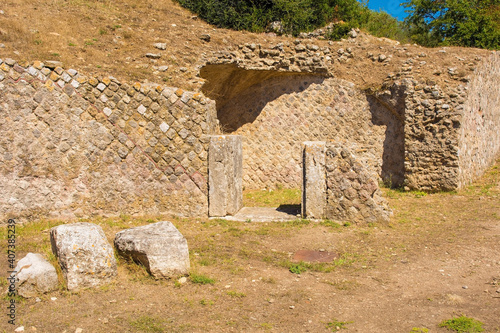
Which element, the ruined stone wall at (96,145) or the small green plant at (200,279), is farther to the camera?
the ruined stone wall at (96,145)

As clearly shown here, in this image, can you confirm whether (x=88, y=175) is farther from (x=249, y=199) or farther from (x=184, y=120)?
(x=249, y=199)

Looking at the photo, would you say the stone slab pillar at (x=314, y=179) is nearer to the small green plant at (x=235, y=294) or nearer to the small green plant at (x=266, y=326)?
the small green plant at (x=235, y=294)

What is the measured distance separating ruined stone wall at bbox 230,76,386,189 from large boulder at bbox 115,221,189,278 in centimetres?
735

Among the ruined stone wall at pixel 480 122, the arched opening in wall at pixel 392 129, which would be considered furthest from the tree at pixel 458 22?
the arched opening in wall at pixel 392 129

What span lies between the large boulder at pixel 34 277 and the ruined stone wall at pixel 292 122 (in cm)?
822

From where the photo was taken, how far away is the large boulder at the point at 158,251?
518 centimetres

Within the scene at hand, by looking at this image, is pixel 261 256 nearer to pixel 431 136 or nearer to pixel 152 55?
pixel 152 55

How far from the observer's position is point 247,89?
42.3 feet

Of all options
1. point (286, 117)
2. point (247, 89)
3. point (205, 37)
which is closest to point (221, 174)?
point (286, 117)

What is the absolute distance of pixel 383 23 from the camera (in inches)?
740

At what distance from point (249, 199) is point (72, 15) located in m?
6.66

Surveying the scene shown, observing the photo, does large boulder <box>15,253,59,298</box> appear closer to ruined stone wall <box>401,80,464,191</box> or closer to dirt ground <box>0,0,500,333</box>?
dirt ground <box>0,0,500,333</box>

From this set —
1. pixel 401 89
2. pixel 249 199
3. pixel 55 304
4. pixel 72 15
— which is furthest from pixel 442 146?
pixel 72 15

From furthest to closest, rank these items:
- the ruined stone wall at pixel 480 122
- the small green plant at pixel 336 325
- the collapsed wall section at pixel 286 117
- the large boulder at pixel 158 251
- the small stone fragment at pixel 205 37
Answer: the collapsed wall section at pixel 286 117 → the small stone fragment at pixel 205 37 → the ruined stone wall at pixel 480 122 → the large boulder at pixel 158 251 → the small green plant at pixel 336 325
